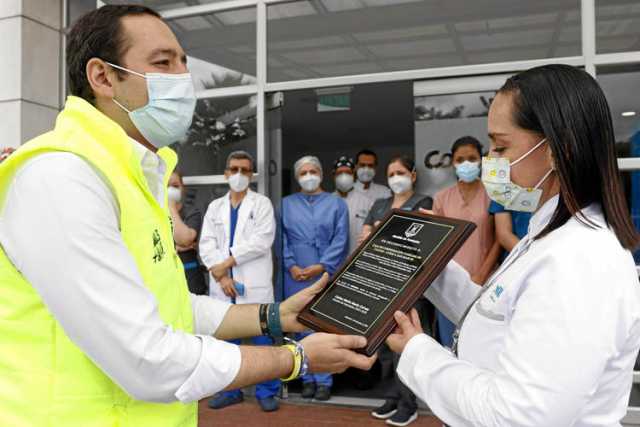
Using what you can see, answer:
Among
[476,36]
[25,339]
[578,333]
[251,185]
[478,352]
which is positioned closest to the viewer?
[578,333]

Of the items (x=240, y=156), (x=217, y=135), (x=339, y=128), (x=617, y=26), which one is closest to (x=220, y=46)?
(x=217, y=135)

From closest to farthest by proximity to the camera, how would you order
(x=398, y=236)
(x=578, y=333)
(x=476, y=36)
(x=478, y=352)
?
(x=578, y=333)
(x=478, y=352)
(x=398, y=236)
(x=476, y=36)

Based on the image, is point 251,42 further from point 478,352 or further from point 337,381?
point 478,352

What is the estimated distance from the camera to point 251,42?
4.68 metres

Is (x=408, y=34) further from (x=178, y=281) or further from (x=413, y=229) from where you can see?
(x=178, y=281)

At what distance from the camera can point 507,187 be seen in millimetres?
1391

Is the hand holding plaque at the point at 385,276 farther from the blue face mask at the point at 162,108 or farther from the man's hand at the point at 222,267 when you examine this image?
the man's hand at the point at 222,267

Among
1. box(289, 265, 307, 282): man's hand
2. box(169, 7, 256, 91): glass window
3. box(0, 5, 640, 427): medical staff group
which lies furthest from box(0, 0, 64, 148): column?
box(0, 5, 640, 427): medical staff group

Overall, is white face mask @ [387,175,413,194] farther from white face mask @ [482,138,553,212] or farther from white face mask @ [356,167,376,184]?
white face mask @ [482,138,553,212]

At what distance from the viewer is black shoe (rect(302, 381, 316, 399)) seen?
4.22 meters

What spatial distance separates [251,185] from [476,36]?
7.21ft

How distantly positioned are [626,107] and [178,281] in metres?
3.54

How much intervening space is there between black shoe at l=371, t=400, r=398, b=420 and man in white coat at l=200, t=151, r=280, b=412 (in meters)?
0.78

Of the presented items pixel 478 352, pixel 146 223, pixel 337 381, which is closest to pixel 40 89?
pixel 337 381
